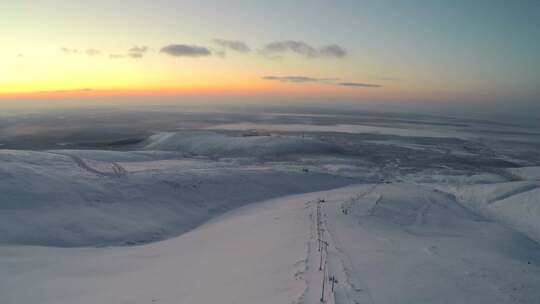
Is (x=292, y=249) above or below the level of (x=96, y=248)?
above

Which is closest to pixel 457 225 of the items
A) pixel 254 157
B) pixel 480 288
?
pixel 480 288

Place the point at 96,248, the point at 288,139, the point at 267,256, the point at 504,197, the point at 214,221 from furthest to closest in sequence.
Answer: the point at 288,139, the point at 504,197, the point at 214,221, the point at 96,248, the point at 267,256

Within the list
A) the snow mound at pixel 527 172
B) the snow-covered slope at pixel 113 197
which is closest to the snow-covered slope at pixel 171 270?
the snow-covered slope at pixel 113 197

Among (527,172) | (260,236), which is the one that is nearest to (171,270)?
(260,236)

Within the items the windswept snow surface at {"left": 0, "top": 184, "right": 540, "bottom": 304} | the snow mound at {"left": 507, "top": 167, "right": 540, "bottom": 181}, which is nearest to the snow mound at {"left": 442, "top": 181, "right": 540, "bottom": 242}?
the windswept snow surface at {"left": 0, "top": 184, "right": 540, "bottom": 304}

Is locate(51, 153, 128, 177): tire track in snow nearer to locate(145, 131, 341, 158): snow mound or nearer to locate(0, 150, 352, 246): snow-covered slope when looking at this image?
locate(0, 150, 352, 246): snow-covered slope

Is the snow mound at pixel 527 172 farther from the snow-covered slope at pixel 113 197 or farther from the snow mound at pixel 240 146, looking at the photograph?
the snow mound at pixel 240 146

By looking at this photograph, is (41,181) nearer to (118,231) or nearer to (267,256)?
(118,231)

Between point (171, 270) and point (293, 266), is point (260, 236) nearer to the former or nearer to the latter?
point (171, 270)
